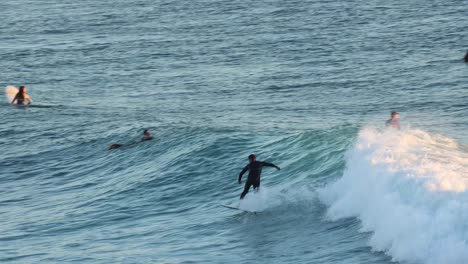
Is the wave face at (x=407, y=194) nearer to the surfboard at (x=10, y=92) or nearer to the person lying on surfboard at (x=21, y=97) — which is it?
the person lying on surfboard at (x=21, y=97)

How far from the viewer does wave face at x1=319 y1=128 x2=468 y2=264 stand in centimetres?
1769

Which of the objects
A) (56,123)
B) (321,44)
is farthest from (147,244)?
(321,44)

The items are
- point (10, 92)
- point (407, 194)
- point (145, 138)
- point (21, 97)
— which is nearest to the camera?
point (407, 194)

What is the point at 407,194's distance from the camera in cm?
2073

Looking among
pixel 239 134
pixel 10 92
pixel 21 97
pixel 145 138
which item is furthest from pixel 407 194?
pixel 10 92

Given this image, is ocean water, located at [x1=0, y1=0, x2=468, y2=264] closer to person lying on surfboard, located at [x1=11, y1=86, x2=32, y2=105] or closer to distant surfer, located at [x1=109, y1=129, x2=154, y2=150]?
distant surfer, located at [x1=109, y1=129, x2=154, y2=150]

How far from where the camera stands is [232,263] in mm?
20750

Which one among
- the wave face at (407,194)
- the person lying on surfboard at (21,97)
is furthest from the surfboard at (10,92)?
the wave face at (407,194)

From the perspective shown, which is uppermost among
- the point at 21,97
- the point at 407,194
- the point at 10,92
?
the point at 10,92

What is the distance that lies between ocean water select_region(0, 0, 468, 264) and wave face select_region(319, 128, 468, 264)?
6cm

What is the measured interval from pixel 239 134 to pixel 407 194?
531 inches

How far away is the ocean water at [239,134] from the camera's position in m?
21.7

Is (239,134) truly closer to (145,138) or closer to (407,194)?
(145,138)

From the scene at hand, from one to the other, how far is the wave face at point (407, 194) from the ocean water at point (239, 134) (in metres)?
0.06
